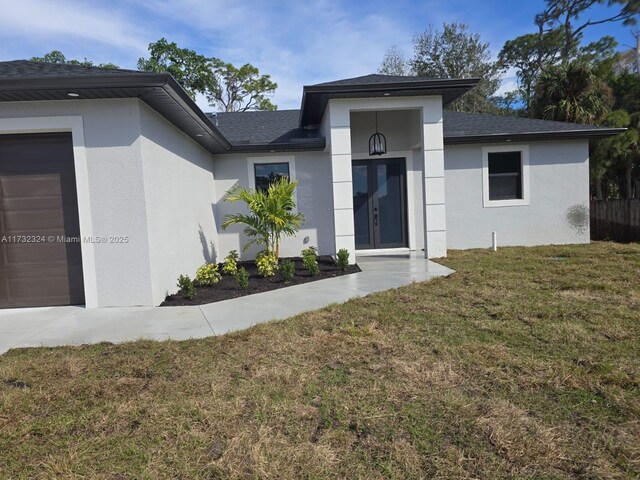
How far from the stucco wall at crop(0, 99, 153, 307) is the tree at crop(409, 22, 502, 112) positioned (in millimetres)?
25205

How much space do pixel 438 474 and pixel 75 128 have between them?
20.2 ft

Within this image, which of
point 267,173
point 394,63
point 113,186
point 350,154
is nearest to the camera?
point 113,186

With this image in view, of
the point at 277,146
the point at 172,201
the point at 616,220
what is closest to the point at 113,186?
the point at 172,201

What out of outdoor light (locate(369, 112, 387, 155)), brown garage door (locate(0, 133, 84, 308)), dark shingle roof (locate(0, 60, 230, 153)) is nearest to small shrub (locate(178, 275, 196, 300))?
brown garage door (locate(0, 133, 84, 308))

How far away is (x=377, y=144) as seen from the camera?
10.5 meters

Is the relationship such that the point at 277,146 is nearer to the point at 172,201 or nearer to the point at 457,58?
the point at 172,201

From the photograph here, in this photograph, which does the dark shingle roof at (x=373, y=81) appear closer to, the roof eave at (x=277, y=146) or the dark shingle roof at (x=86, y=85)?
the roof eave at (x=277, y=146)

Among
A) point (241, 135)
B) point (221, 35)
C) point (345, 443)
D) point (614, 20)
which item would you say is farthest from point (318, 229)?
point (614, 20)

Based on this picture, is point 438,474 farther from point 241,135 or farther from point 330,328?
point 241,135

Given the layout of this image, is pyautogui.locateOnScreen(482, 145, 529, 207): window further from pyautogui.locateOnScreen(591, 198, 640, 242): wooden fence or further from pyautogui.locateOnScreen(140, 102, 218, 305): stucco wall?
pyautogui.locateOnScreen(140, 102, 218, 305): stucco wall

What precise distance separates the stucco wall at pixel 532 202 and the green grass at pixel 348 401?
20.9ft

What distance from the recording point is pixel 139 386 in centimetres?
323

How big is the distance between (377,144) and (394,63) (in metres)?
21.4

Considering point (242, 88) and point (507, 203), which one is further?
point (242, 88)
